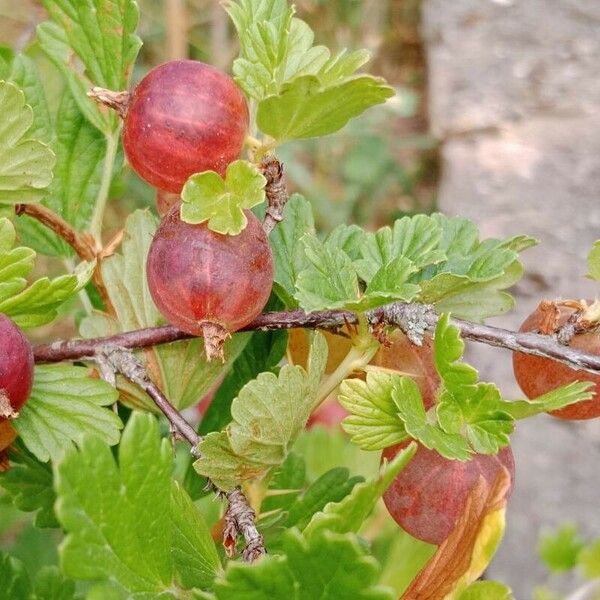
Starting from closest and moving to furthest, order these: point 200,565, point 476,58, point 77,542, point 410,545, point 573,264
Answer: point 77,542
point 200,565
point 410,545
point 573,264
point 476,58

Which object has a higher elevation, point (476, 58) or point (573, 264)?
point (476, 58)

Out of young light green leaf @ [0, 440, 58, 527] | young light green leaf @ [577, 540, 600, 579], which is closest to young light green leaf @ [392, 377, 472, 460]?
young light green leaf @ [0, 440, 58, 527]

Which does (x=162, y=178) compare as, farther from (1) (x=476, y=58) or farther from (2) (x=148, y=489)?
(1) (x=476, y=58)

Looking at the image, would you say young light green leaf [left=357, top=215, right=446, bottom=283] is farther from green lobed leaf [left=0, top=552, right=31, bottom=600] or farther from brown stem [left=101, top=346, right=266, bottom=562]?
green lobed leaf [left=0, top=552, right=31, bottom=600]

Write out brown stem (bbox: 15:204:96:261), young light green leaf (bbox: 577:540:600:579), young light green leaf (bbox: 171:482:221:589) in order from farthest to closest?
young light green leaf (bbox: 577:540:600:579) → brown stem (bbox: 15:204:96:261) → young light green leaf (bbox: 171:482:221:589)

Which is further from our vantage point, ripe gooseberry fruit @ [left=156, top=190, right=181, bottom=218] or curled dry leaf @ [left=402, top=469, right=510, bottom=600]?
ripe gooseberry fruit @ [left=156, top=190, right=181, bottom=218]

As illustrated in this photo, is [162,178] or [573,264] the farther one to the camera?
[573,264]

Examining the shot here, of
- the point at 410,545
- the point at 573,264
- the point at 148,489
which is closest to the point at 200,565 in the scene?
the point at 148,489

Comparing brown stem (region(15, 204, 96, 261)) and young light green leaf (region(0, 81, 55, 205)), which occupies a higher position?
young light green leaf (region(0, 81, 55, 205))
